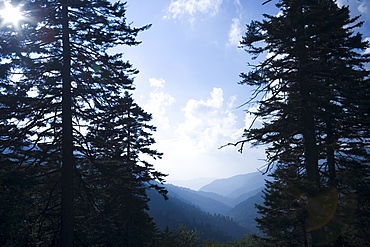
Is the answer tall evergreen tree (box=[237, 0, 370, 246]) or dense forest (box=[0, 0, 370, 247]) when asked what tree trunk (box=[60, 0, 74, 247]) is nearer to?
dense forest (box=[0, 0, 370, 247])

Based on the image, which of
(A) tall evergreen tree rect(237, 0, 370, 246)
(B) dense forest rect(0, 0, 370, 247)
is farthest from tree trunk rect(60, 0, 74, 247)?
(A) tall evergreen tree rect(237, 0, 370, 246)

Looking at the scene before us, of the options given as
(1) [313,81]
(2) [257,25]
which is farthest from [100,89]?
(1) [313,81]

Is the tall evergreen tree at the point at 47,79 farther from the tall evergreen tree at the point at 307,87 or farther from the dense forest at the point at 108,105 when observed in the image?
the tall evergreen tree at the point at 307,87

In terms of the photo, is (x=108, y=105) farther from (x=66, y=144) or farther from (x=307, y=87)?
(x=307, y=87)

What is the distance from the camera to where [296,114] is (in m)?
9.27

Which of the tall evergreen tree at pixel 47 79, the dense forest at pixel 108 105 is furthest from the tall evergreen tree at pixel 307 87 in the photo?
the tall evergreen tree at pixel 47 79

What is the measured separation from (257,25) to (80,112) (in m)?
8.75

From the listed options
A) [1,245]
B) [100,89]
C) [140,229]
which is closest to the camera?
[1,245]

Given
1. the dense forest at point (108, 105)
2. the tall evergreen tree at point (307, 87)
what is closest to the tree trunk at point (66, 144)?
the dense forest at point (108, 105)

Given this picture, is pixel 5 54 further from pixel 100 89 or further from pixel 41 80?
pixel 100 89

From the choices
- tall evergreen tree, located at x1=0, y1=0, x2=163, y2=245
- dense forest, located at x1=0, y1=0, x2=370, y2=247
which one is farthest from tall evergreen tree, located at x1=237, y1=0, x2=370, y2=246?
tall evergreen tree, located at x1=0, y1=0, x2=163, y2=245

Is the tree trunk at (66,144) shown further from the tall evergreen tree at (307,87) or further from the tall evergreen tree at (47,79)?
the tall evergreen tree at (307,87)

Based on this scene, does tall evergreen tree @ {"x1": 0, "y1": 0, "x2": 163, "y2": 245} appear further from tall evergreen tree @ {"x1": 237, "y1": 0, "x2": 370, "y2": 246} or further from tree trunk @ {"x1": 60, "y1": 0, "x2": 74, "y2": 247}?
tall evergreen tree @ {"x1": 237, "y1": 0, "x2": 370, "y2": 246}

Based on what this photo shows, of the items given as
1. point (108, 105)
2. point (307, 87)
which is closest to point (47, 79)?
point (108, 105)
